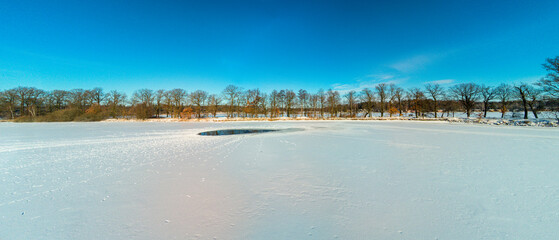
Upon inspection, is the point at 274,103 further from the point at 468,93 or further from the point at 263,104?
the point at 468,93

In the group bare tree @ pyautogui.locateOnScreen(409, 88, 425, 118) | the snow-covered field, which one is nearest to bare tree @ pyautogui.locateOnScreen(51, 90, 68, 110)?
the snow-covered field

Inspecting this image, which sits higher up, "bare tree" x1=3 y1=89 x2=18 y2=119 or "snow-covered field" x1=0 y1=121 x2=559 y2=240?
"bare tree" x1=3 y1=89 x2=18 y2=119

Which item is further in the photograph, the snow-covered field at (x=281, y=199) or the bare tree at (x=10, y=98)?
the bare tree at (x=10, y=98)

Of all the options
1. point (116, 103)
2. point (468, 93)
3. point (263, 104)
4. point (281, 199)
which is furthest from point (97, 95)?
point (468, 93)

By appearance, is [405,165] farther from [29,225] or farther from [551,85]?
[551,85]

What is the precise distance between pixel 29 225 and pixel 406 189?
205 inches

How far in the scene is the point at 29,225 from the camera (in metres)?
2.38

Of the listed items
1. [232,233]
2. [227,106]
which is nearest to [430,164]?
[232,233]

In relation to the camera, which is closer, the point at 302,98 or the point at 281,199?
the point at 281,199

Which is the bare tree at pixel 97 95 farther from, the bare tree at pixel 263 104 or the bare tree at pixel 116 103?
the bare tree at pixel 263 104

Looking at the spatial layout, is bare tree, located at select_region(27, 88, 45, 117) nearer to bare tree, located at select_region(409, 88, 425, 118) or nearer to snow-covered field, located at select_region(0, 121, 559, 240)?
snow-covered field, located at select_region(0, 121, 559, 240)

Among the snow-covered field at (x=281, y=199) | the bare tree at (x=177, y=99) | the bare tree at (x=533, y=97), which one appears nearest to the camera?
the snow-covered field at (x=281, y=199)

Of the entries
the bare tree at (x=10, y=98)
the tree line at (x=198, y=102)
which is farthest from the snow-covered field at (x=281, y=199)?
the bare tree at (x=10, y=98)

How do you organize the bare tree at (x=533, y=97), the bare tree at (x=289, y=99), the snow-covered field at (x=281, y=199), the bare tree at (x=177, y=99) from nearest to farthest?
the snow-covered field at (x=281, y=199) → the bare tree at (x=533, y=97) → the bare tree at (x=177, y=99) → the bare tree at (x=289, y=99)
